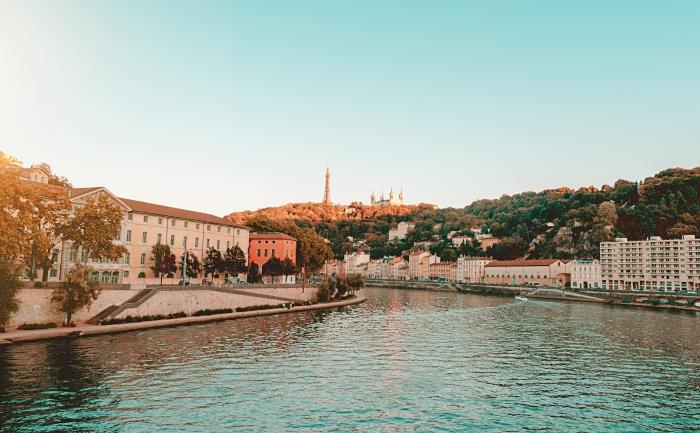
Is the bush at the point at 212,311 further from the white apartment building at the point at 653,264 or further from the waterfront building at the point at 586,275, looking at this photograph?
the waterfront building at the point at 586,275

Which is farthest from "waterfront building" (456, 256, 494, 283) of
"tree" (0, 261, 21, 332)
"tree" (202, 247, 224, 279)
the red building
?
"tree" (0, 261, 21, 332)

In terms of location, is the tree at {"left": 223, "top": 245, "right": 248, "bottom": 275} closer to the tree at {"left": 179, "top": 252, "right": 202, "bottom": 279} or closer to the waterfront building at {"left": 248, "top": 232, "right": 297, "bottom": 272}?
the tree at {"left": 179, "top": 252, "right": 202, "bottom": 279}

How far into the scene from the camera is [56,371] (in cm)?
3016

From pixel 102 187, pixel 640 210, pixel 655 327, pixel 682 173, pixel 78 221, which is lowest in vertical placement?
pixel 655 327

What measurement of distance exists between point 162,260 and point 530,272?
422ft

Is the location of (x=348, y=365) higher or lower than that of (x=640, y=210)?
lower

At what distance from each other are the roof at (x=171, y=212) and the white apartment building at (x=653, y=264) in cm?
11830

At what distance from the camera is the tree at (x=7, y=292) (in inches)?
1598

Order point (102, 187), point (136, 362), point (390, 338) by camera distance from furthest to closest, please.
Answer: point (102, 187), point (390, 338), point (136, 362)

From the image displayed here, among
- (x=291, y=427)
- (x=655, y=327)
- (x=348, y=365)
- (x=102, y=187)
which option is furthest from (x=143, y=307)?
(x=655, y=327)

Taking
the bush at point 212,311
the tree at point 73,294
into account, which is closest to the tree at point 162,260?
the bush at point 212,311

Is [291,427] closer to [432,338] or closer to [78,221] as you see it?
[432,338]

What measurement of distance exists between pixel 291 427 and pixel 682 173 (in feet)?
724

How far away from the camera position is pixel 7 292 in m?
40.8
